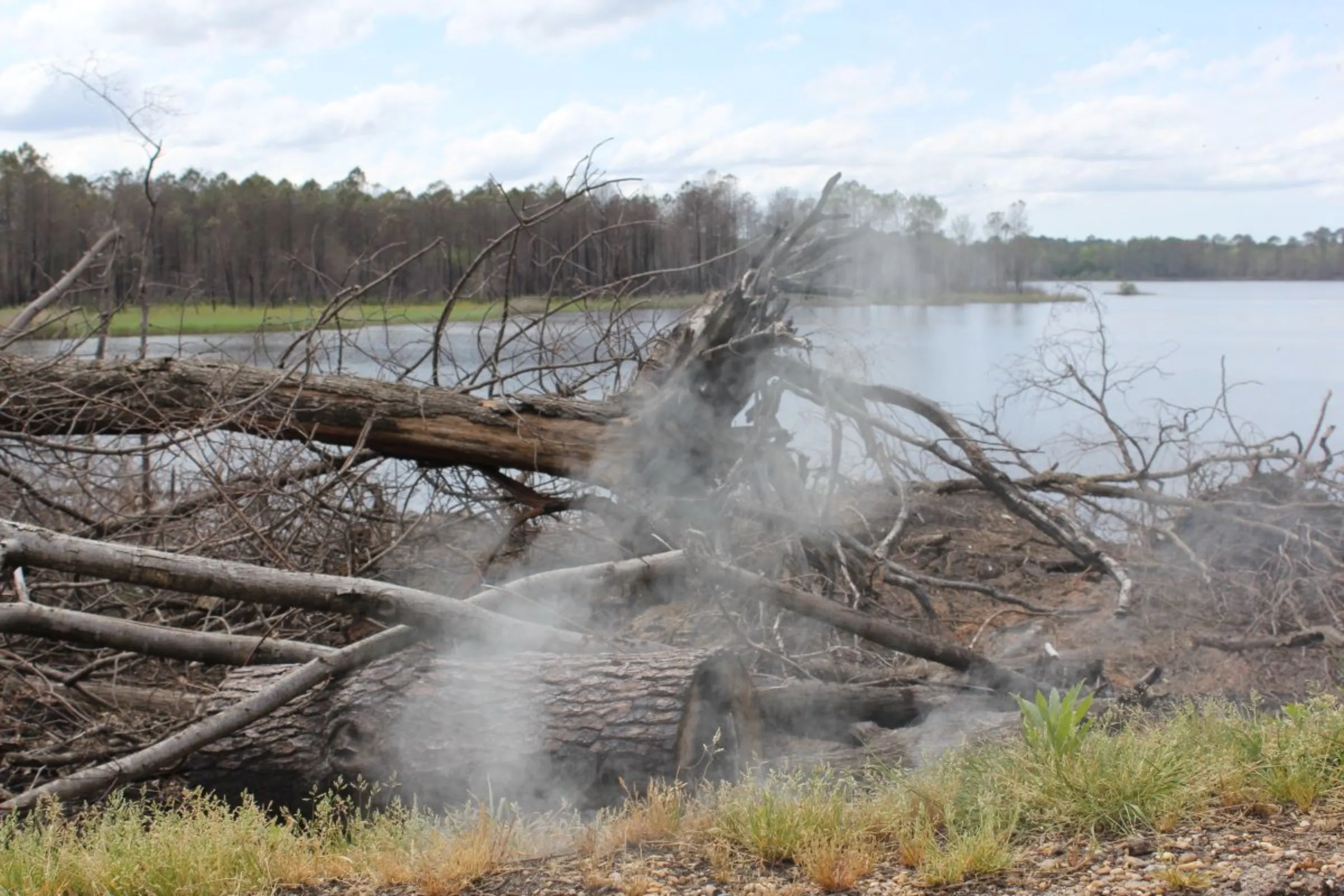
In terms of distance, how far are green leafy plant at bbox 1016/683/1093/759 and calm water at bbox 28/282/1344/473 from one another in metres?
4.40

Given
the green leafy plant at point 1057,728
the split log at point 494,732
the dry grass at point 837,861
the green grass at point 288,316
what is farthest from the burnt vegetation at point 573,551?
the green leafy plant at point 1057,728

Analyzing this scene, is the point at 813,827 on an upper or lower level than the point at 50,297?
lower

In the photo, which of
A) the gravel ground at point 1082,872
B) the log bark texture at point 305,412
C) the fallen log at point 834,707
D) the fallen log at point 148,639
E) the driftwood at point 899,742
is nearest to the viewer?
the gravel ground at point 1082,872

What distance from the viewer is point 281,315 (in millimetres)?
7746

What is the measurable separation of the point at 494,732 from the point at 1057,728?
6.18 ft

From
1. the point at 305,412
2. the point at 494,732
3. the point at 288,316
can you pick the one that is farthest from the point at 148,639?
the point at 288,316

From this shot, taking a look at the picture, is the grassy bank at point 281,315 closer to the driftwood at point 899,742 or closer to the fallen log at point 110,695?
the fallen log at point 110,695

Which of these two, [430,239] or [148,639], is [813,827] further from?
[430,239]

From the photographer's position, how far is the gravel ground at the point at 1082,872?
9.86 ft

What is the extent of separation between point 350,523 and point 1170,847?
437 centimetres

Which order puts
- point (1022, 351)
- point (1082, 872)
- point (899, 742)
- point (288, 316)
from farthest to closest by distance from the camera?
point (1022, 351), point (288, 316), point (899, 742), point (1082, 872)

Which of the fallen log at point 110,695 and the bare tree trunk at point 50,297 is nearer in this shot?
the fallen log at point 110,695

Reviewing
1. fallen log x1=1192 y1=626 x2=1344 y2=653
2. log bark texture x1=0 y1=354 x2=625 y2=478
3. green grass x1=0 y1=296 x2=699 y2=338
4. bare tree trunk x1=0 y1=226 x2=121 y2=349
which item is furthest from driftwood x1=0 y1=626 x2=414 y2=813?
fallen log x1=1192 y1=626 x2=1344 y2=653

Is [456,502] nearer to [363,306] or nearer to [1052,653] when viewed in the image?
[363,306]
